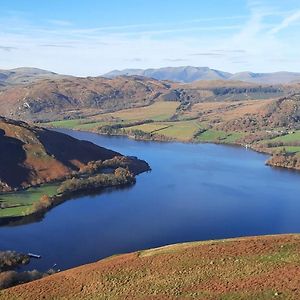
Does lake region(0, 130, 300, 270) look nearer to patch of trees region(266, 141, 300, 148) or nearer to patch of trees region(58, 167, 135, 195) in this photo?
patch of trees region(58, 167, 135, 195)

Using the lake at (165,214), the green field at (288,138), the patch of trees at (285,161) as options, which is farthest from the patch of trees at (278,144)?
the lake at (165,214)

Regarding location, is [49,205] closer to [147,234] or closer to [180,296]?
[147,234]

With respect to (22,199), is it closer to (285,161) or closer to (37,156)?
(37,156)

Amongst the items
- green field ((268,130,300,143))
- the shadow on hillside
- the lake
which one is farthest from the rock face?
green field ((268,130,300,143))

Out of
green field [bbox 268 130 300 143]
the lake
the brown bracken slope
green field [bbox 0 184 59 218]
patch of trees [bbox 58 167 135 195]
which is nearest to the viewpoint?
the brown bracken slope

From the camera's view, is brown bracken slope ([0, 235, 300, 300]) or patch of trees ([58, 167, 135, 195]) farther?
patch of trees ([58, 167, 135, 195])

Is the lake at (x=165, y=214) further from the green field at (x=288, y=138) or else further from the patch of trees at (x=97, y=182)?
the green field at (x=288, y=138)
